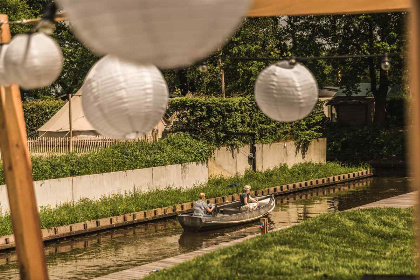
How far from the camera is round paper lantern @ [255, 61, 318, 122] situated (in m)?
5.96

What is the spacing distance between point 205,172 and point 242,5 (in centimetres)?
2394

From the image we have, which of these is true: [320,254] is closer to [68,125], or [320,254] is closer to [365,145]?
[68,125]

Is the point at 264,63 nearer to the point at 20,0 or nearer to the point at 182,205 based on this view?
the point at 182,205

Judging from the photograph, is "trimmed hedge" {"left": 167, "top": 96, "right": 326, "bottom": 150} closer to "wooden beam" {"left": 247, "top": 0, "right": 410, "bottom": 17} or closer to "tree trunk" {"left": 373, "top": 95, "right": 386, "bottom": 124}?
"tree trunk" {"left": 373, "top": 95, "right": 386, "bottom": 124}

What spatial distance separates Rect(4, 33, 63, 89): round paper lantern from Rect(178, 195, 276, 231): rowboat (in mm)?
14044

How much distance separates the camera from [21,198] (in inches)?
273

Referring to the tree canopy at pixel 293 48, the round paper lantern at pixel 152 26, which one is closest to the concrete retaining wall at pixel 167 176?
the tree canopy at pixel 293 48

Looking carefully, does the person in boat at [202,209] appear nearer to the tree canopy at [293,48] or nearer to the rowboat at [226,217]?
the rowboat at [226,217]

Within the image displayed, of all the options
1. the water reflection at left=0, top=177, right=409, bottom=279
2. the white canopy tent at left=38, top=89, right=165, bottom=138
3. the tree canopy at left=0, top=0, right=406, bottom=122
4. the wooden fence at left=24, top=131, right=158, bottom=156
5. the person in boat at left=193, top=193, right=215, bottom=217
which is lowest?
the water reflection at left=0, top=177, right=409, bottom=279

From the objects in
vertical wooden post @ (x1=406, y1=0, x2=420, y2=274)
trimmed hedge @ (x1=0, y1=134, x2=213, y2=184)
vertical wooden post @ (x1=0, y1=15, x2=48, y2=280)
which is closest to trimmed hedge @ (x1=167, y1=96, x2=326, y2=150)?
trimmed hedge @ (x1=0, y1=134, x2=213, y2=184)

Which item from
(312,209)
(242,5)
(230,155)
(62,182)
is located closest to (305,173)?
(230,155)

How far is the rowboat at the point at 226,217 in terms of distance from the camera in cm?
1983

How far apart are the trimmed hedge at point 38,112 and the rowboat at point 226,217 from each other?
821 inches

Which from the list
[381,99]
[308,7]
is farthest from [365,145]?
[308,7]
